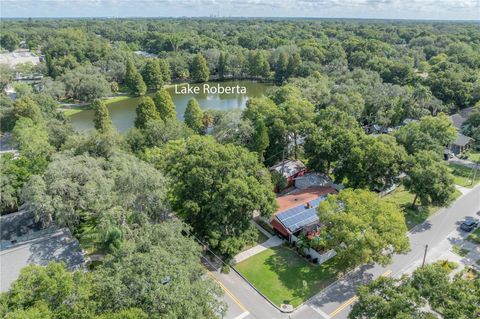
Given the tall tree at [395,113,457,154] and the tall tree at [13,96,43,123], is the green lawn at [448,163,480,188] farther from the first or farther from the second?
the tall tree at [13,96,43,123]

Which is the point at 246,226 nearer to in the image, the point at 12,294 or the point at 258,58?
the point at 12,294

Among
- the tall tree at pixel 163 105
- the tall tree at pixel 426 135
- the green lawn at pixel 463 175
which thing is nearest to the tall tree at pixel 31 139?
the tall tree at pixel 163 105

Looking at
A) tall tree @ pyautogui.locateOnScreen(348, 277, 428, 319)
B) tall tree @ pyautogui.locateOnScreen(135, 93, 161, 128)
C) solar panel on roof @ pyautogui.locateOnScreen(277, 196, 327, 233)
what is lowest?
solar panel on roof @ pyautogui.locateOnScreen(277, 196, 327, 233)

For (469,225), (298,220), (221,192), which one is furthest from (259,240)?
(469,225)

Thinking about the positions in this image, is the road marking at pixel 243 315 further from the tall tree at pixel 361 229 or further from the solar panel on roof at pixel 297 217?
the solar panel on roof at pixel 297 217

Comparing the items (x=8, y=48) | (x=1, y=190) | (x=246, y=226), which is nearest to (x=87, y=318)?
(x=246, y=226)

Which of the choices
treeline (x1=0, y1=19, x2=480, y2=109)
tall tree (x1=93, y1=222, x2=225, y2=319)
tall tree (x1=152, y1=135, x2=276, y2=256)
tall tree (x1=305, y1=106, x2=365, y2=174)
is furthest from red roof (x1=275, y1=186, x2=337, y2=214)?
treeline (x1=0, y1=19, x2=480, y2=109)
